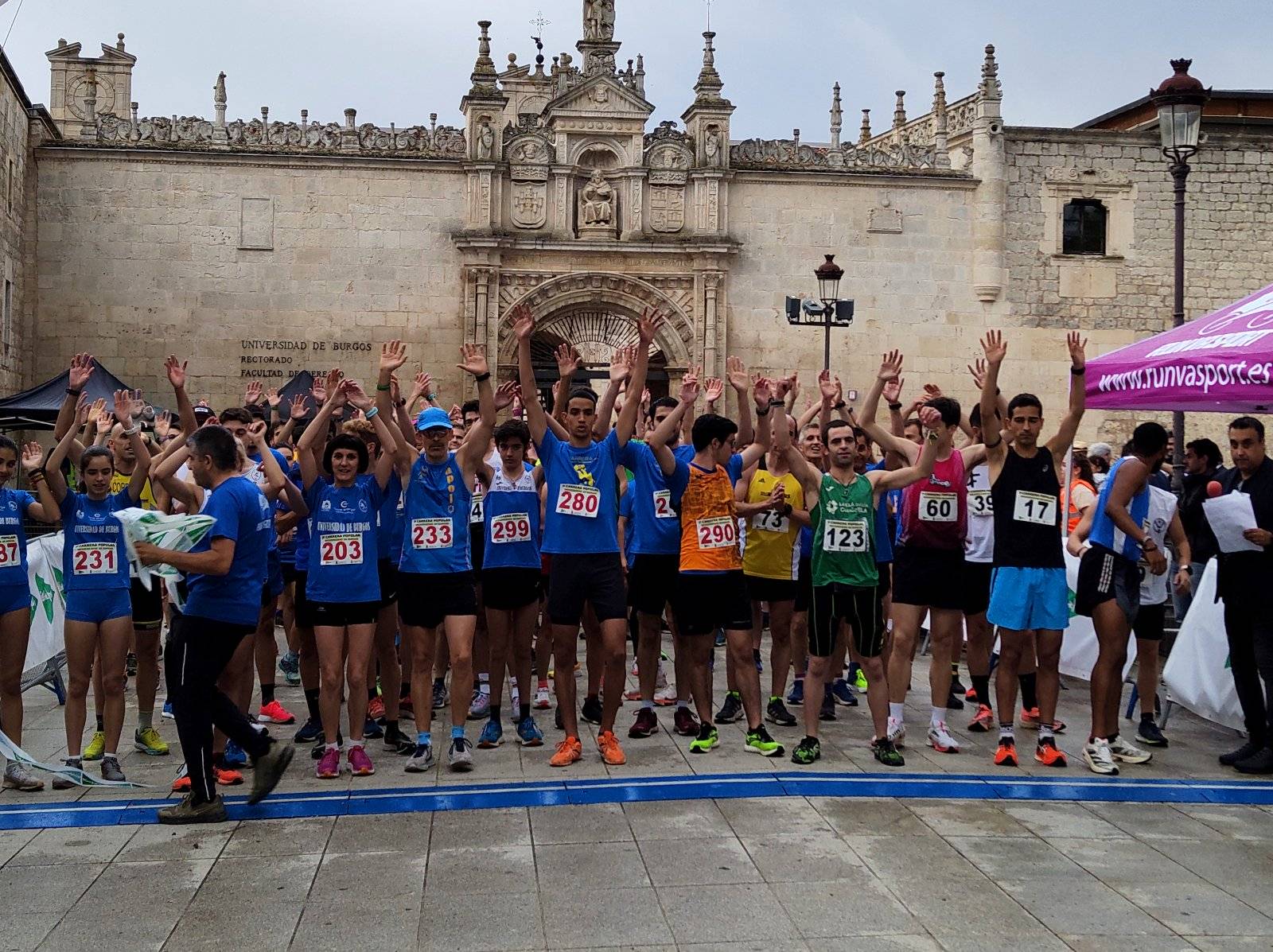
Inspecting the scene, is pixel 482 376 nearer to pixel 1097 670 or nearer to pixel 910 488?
pixel 910 488

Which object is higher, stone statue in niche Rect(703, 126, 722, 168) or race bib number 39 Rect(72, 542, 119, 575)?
stone statue in niche Rect(703, 126, 722, 168)

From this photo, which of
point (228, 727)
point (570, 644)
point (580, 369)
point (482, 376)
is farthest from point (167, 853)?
point (580, 369)

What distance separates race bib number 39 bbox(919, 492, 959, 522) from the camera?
23.9 feet

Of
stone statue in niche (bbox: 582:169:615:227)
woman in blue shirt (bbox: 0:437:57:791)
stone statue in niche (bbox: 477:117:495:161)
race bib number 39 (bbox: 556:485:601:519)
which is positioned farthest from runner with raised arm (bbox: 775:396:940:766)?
stone statue in niche (bbox: 477:117:495:161)

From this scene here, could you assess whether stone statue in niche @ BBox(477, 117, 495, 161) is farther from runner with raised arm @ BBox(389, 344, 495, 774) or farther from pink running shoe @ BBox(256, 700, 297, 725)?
runner with raised arm @ BBox(389, 344, 495, 774)

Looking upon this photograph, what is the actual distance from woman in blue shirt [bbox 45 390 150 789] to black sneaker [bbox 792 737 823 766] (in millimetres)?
3676

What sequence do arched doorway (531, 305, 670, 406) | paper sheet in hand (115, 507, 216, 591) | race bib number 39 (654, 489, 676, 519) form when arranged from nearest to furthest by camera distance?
paper sheet in hand (115, 507, 216, 591) < race bib number 39 (654, 489, 676, 519) < arched doorway (531, 305, 670, 406)

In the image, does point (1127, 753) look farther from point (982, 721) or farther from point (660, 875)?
point (660, 875)

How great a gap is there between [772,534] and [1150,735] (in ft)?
8.71

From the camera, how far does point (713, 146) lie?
73.4 ft

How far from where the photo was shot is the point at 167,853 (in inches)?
209

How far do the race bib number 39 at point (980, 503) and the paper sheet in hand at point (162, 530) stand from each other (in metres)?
4.93

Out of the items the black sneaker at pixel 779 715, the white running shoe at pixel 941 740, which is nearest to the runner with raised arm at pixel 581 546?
the black sneaker at pixel 779 715

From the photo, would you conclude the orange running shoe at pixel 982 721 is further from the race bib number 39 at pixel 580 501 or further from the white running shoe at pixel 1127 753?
the race bib number 39 at pixel 580 501
